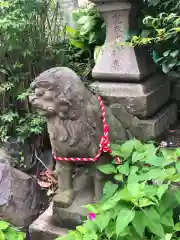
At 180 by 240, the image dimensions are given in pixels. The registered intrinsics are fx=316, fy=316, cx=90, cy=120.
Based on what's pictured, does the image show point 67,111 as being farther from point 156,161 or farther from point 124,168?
point 156,161

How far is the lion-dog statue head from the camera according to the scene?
1579mm

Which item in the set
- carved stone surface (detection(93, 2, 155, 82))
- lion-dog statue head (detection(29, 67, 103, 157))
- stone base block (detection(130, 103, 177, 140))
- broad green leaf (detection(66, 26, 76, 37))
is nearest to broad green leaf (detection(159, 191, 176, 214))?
lion-dog statue head (detection(29, 67, 103, 157))

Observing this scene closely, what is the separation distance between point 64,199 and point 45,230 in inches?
9.2

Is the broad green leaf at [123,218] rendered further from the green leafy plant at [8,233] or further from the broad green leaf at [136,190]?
the green leafy plant at [8,233]

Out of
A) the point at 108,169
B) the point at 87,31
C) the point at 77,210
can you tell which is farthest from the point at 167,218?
the point at 87,31

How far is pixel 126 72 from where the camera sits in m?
2.06

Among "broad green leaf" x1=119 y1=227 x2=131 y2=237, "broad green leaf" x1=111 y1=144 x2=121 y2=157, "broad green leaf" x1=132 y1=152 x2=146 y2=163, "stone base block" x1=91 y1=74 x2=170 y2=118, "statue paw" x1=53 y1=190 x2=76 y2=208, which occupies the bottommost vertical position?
"statue paw" x1=53 y1=190 x2=76 y2=208

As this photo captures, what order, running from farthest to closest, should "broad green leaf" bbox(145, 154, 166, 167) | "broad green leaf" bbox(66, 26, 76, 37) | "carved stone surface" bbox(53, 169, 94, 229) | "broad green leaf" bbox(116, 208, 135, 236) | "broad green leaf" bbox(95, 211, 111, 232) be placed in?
"broad green leaf" bbox(66, 26, 76, 37), "carved stone surface" bbox(53, 169, 94, 229), "broad green leaf" bbox(145, 154, 166, 167), "broad green leaf" bbox(95, 211, 111, 232), "broad green leaf" bbox(116, 208, 135, 236)

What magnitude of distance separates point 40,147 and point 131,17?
129 centimetres

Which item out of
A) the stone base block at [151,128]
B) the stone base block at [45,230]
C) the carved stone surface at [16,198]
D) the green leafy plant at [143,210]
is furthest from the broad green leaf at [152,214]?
the carved stone surface at [16,198]

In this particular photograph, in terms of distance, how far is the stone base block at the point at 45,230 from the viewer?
1.81 m

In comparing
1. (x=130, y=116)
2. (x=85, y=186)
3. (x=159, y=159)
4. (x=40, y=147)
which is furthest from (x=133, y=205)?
(x=40, y=147)

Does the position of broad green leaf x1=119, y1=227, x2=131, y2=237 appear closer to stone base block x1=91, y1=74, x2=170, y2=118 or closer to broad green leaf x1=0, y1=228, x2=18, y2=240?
broad green leaf x1=0, y1=228, x2=18, y2=240

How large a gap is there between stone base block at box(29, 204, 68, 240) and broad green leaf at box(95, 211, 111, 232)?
21.5 inches
